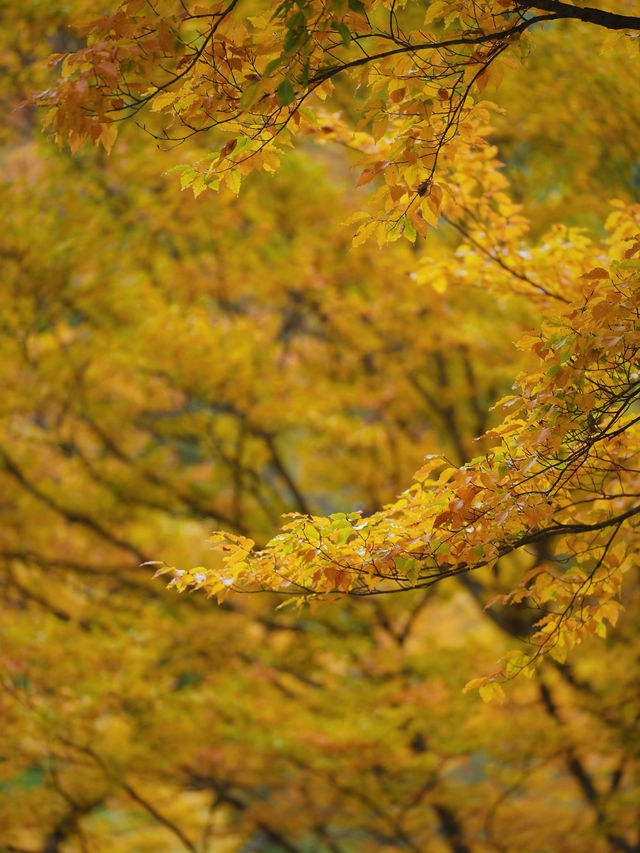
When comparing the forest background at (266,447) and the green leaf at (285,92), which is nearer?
the green leaf at (285,92)

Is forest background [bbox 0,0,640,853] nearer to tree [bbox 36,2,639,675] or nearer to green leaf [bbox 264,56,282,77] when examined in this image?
tree [bbox 36,2,639,675]

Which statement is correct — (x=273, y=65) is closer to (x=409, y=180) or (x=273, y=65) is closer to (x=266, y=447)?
(x=409, y=180)

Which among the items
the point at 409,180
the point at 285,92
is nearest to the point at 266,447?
the point at 409,180

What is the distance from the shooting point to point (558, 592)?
284 centimetres

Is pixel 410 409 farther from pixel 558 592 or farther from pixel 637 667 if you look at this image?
pixel 558 592

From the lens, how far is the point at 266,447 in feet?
26.9

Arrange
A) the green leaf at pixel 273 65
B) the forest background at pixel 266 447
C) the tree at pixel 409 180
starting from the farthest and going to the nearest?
the forest background at pixel 266 447
the tree at pixel 409 180
the green leaf at pixel 273 65

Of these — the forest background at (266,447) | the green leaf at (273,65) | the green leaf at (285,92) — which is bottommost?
the green leaf at (285,92)

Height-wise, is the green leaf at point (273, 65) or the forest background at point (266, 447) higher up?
the forest background at point (266, 447)

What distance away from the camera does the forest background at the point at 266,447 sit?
5719 millimetres

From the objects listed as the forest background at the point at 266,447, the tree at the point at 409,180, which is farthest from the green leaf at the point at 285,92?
the forest background at the point at 266,447

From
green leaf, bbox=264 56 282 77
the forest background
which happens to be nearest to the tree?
green leaf, bbox=264 56 282 77

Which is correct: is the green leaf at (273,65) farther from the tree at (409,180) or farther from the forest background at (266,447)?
the forest background at (266,447)

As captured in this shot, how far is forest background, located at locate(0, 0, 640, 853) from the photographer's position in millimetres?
5719
